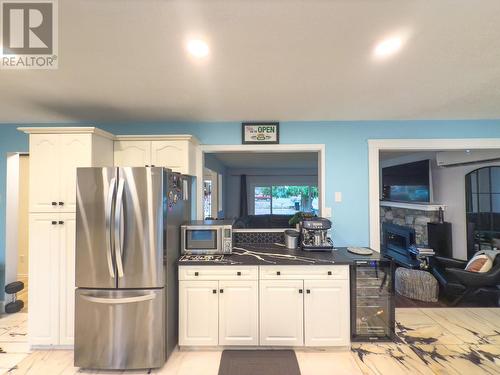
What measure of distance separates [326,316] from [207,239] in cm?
136

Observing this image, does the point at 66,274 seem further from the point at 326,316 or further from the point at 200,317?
the point at 326,316

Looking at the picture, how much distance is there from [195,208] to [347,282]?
73.3 inches

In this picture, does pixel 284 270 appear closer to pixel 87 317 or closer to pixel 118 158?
pixel 87 317

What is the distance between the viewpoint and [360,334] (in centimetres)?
233

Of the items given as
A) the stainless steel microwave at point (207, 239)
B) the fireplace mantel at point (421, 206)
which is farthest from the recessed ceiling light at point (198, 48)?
the fireplace mantel at point (421, 206)

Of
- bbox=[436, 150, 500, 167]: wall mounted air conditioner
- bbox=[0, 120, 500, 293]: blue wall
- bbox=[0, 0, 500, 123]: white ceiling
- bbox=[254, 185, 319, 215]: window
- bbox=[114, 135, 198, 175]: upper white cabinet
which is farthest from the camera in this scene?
bbox=[254, 185, 319, 215]: window

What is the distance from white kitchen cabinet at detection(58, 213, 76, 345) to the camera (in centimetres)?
221

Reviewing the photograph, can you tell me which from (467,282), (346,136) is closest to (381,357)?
(467,282)

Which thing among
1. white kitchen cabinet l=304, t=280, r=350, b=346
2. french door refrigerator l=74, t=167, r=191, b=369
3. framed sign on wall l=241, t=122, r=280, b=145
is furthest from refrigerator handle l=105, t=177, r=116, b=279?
white kitchen cabinet l=304, t=280, r=350, b=346

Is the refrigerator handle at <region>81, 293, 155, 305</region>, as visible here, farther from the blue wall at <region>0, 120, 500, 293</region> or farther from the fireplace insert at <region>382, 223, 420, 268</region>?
the fireplace insert at <region>382, 223, 420, 268</region>

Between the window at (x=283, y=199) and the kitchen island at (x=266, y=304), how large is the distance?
5620mm

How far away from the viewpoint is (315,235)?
2.63 metres

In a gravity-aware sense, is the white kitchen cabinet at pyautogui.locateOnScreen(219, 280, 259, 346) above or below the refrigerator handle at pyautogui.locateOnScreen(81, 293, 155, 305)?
below

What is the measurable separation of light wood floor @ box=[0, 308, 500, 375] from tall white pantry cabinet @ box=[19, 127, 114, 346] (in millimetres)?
201
